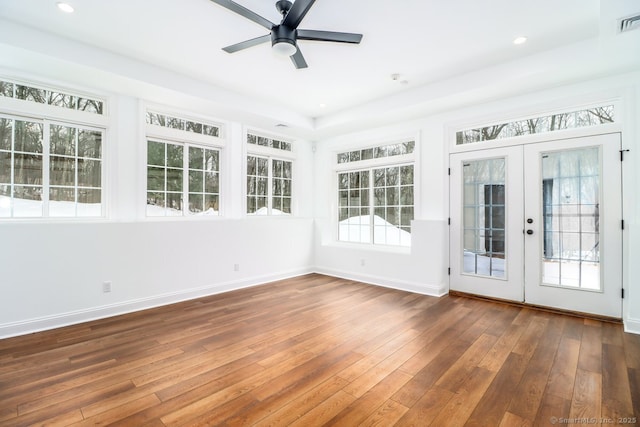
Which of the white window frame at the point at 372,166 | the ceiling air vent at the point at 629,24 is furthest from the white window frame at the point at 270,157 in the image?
the ceiling air vent at the point at 629,24

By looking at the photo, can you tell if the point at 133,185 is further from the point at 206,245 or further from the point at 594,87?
the point at 594,87

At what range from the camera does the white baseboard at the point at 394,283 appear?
462cm

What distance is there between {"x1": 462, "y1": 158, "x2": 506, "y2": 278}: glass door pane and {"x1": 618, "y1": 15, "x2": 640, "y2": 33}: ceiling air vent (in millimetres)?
1832

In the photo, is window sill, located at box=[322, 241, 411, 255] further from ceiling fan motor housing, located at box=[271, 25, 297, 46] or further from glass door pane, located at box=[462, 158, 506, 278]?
ceiling fan motor housing, located at box=[271, 25, 297, 46]

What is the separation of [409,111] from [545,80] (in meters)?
1.66

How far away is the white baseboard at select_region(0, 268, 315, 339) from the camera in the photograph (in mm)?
3188

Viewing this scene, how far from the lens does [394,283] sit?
16.6 feet

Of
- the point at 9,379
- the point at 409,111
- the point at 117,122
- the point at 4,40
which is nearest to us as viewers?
the point at 9,379

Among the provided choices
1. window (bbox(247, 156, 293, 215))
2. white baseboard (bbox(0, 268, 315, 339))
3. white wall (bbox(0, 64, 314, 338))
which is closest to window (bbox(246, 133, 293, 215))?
window (bbox(247, 156, 293, 215))

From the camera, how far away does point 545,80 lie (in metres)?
3.61

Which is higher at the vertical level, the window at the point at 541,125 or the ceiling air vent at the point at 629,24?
the ceiling air vent at the point at 629,24

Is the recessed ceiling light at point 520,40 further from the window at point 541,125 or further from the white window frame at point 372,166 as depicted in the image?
the white window frame at point 372,166

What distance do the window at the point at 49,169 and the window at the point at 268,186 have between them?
2271mm

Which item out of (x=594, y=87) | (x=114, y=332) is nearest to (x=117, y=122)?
(x=114, y=332)
